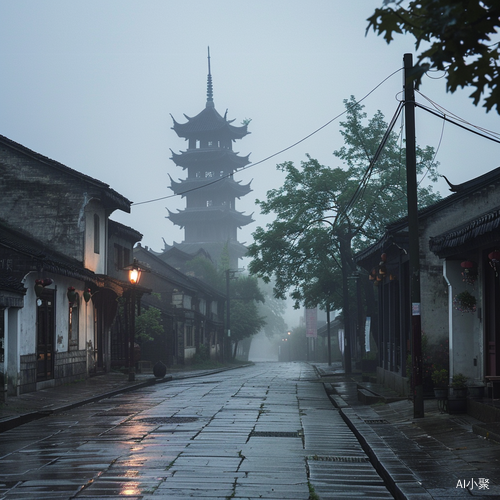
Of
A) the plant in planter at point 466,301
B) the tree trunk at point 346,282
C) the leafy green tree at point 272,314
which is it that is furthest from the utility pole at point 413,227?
the leafy green tree at point 272,314

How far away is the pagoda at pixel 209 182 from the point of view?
90.8 metres

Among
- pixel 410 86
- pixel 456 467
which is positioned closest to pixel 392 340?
pixel 410 86

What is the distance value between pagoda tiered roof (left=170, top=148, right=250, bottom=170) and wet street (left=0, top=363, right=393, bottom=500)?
244ft

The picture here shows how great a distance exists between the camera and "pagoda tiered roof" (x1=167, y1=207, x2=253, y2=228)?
302ft

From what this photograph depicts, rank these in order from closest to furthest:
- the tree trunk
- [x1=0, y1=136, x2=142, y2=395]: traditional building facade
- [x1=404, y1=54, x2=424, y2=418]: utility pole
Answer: [x1=404, y1=54, x2=424, y2=418]: utility pole → [x1=0, y1=136, x2=142, y2=395]: traditional building facade → the tree trunk

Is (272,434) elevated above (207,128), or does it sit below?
below

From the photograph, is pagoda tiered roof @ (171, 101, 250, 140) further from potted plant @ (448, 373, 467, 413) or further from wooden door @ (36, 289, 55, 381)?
potted plant @ (448, 373, 467, 413)

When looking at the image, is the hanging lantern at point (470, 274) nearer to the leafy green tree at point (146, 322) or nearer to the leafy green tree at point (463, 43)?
the leafy green tree at point (463, 43)

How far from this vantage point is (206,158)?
298 ft

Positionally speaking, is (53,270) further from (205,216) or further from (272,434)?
(205,216)

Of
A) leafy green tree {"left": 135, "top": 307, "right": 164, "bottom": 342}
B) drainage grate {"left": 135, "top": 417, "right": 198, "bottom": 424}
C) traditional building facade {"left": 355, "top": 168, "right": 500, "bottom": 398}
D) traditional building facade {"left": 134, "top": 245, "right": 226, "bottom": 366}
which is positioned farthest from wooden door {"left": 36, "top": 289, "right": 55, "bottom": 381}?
traditional building facade {"left": 134, "top": 245, "right": 226, "bottom": 366}

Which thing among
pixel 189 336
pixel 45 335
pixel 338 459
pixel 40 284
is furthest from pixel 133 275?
pixel 189 336

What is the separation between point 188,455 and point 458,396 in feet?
19.3

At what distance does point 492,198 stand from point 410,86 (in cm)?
464
